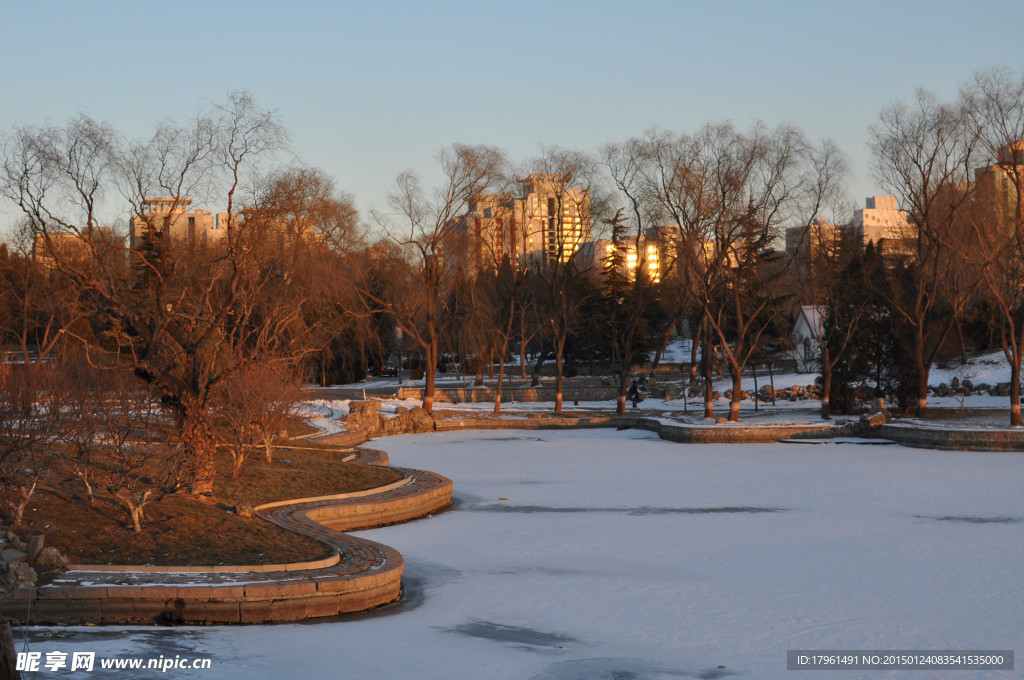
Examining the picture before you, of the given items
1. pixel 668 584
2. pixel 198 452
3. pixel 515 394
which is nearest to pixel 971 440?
pixel 668 584

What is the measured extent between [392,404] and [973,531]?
2425 cm

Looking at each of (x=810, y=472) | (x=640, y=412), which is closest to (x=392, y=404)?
(x=640, y=412)

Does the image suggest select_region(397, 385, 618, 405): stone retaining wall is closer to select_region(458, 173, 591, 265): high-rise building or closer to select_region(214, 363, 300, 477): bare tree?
select_region(458, 173, 591, 265): high-rise building

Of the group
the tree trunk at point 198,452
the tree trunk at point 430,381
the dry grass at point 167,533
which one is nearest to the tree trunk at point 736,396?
the tree trunk at point 430,381

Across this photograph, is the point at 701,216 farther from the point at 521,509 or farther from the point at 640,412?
the point at 521,509

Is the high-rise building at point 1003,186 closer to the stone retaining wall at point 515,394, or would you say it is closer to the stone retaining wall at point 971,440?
the stone retaining wall at point 971,440

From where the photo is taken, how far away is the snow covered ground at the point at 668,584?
8.00 meters

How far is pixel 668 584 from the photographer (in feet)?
34.8

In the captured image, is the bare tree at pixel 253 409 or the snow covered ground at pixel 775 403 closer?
the bare tree at pixel 253 409

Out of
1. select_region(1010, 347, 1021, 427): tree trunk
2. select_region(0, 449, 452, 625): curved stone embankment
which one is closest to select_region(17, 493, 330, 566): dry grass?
select_region(0, 449, 452, 625): curved stone embankment

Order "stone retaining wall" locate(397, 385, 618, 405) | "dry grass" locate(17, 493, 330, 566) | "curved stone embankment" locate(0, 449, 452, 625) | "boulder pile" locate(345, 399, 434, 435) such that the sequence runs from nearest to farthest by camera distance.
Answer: "curved stone embankment" locate(0, 449, 452, 625)
"dry grass" locate(17, 493, 330, 566)
"boulder pile" locate(345, 399, 434, 435)
"stone retaining wall" locate(397, 385, 618, 405)

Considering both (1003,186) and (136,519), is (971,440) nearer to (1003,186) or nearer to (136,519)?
(1003,186)

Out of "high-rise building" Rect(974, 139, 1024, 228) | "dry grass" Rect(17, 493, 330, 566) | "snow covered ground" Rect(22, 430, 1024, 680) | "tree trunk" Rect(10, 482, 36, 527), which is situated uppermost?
"high-rise building" Rect(974, 139, 1024, 228)

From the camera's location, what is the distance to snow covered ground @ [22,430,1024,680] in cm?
800
